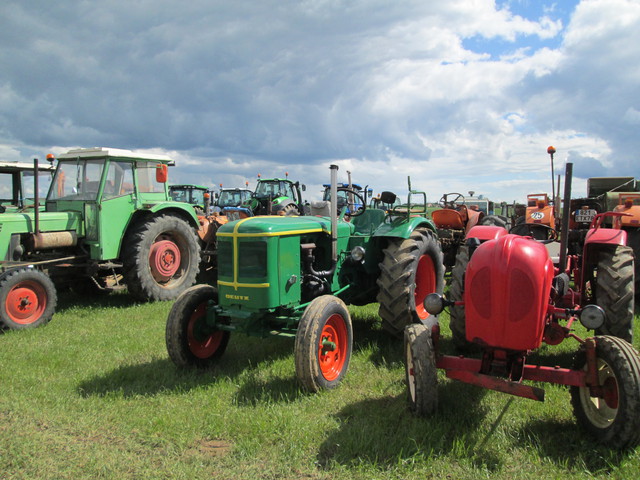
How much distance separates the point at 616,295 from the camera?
396 centimetres

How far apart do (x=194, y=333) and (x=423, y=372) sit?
2.16 metres

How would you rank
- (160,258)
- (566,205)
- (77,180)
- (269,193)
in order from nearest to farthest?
1. (566,205)
2. (77,180)
3. (160,258)
4. (269,193)

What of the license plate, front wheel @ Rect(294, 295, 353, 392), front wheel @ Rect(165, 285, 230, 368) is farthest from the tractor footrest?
the license plate

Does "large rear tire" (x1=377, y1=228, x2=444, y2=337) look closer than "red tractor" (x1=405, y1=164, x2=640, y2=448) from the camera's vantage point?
No

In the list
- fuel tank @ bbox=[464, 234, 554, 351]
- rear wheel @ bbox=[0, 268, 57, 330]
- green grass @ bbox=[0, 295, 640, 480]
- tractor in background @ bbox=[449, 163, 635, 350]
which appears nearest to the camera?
green grass @ bbox=[0, 295, 640, 480]

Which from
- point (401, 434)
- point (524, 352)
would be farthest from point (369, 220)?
point (401, 434)

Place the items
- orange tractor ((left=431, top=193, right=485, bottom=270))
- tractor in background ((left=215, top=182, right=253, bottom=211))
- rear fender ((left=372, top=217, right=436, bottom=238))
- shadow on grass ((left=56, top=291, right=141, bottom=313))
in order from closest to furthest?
rear fender ((left=372, top=217, right=436, bottom=238)), shadow on grass ((left=56, top=291, right=141, bottom=313)), orange tractor ((left=431, top=193, right=485, bottom=270)), tractor in background ((left=215, top=182, right=253, bottom=211))

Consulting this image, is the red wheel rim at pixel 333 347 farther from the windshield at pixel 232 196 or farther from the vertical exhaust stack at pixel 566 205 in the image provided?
the windshield at pixel 232 196

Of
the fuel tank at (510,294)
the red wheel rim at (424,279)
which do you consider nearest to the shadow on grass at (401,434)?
the fuel tank at (510,294)

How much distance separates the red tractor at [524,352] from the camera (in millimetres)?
2625

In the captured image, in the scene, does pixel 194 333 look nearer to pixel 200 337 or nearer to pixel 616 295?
pixel 200 337

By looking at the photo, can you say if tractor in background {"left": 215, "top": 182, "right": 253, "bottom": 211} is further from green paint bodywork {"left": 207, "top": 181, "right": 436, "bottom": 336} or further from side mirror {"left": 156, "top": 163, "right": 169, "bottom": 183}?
green paint bodywork {"left": 207, "top": 181, "right": 436, "bottom": 336}

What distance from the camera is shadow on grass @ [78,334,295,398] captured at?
383 cm

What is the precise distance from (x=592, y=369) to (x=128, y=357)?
394 centimetres
